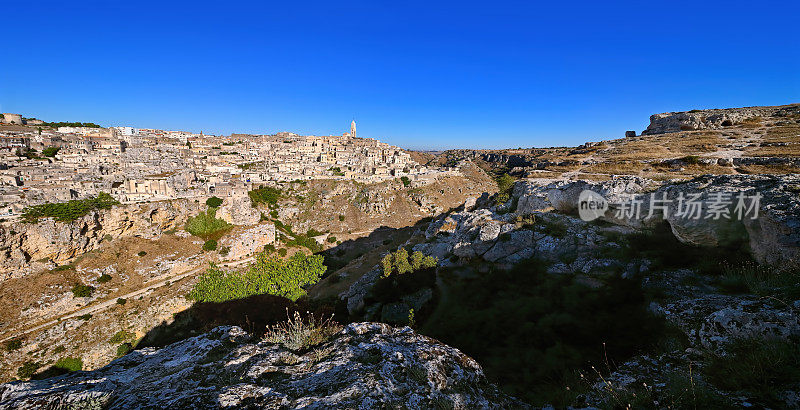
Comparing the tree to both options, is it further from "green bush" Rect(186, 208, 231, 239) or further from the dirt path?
the dirt path

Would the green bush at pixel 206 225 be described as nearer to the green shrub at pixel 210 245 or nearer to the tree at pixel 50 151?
the green shrub at pixel 210 245

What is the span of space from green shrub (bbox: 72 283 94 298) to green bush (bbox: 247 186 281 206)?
1026 inches

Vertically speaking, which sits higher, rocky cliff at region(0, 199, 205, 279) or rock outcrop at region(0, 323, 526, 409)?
rock outcrop at region(0, 323, 526, 409)

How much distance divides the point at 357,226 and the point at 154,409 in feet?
188

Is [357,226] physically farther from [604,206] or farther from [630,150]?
[604,206]

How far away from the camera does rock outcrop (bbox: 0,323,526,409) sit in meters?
3.38

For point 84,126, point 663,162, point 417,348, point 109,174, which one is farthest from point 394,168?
point 84,126

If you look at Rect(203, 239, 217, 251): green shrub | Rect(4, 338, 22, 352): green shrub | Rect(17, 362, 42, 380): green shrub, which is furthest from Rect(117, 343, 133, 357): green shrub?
Rect(203, 239, 217, 251): green shrub

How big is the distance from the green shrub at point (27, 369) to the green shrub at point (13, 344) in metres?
1.66

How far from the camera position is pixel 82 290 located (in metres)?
28.6

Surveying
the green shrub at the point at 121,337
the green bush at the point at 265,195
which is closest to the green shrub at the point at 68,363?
the green shrub at the point at 121,337

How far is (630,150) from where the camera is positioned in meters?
28.1

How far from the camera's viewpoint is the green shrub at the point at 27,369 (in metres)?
22.1

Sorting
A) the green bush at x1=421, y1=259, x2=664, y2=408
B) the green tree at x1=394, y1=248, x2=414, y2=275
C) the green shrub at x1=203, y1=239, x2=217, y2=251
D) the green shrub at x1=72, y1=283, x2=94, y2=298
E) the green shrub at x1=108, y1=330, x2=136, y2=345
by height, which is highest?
the green bush at x1=421, y1=259, x2=664, y2=408
